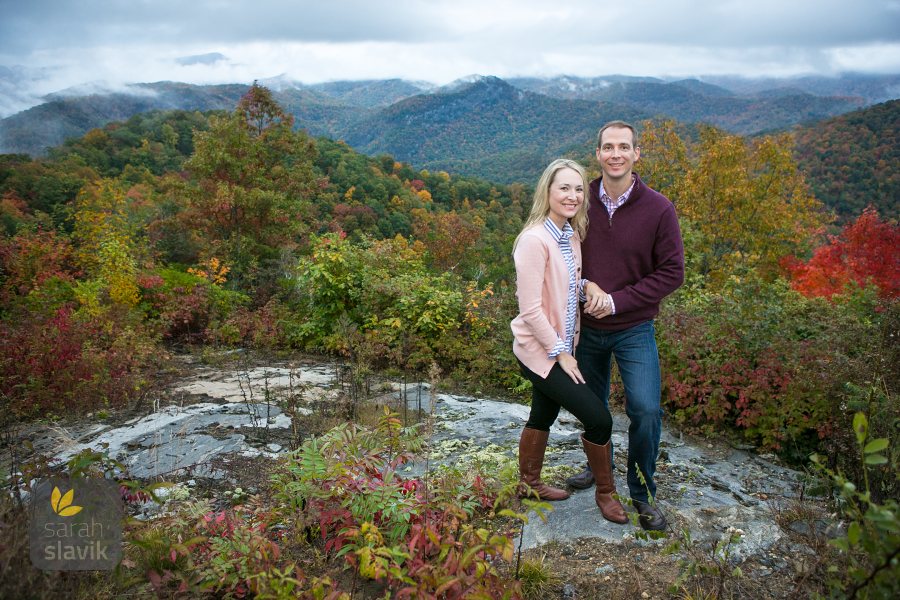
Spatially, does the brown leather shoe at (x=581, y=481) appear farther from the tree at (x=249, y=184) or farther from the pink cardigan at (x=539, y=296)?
the tree at (x=249, y=184)

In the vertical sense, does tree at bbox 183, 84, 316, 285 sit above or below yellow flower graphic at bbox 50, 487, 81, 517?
above

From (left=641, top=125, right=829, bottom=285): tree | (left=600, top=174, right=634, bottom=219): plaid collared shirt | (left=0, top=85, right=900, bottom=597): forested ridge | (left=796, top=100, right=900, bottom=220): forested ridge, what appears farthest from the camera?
(left=796, top=100, right=900, bottom=220): forested ridge

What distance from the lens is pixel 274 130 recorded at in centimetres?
1686

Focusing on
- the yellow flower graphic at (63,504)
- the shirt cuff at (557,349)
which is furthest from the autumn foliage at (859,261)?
the yellow flower graphic at (63,504)

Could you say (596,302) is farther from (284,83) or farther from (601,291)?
(284,83)

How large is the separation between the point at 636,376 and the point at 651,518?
2.38 ft

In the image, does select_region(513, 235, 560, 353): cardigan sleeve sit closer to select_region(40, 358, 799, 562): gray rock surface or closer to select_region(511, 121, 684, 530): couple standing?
select_region(511, 121, 684, 530): couple standing

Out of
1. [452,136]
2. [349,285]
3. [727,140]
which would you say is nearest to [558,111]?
[452,136]

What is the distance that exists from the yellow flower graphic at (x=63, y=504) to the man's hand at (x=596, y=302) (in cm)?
237

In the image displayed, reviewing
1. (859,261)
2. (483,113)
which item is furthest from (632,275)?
(483,113)

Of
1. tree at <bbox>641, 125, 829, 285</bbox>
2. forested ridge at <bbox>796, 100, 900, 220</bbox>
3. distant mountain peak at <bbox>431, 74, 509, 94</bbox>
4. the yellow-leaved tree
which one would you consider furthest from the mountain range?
the yellow-leaved tree

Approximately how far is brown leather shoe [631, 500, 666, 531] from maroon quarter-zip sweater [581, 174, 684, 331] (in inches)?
36.7

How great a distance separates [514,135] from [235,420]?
129 meters

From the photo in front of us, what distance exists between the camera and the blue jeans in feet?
8.62
